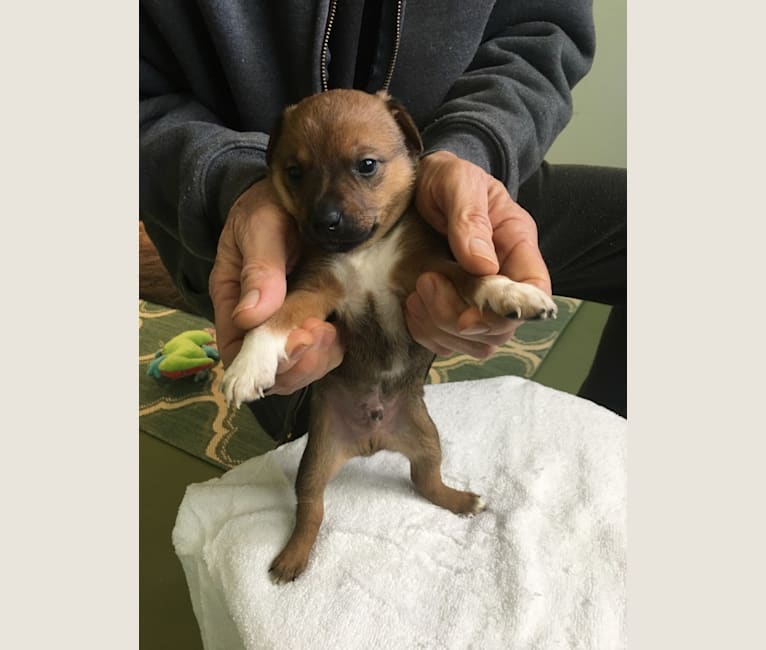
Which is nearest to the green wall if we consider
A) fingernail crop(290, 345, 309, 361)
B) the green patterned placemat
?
the green patterned placemat

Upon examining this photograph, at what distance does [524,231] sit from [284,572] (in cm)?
91

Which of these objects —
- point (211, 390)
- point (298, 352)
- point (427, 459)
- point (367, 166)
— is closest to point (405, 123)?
point (367, 166)

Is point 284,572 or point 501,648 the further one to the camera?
point 284,572

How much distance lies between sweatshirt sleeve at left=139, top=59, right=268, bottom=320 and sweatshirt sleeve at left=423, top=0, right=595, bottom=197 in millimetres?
500

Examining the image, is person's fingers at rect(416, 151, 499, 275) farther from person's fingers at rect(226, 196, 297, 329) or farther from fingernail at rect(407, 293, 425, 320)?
person's fingers at rect(226, 196, 297, 329)

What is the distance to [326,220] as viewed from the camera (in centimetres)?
120

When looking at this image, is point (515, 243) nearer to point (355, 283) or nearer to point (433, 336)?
point (433, 336)

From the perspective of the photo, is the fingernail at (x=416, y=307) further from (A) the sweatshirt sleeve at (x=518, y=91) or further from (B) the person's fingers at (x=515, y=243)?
(A) the sweatshirt sleeve at (x=518, y=91)

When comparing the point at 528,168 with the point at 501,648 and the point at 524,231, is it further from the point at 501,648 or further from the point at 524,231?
the point at 501,648

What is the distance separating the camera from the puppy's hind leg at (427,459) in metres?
1.55

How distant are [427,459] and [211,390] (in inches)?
60.0

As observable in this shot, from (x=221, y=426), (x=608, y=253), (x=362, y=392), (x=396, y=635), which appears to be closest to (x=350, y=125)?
(x=362, y=392)

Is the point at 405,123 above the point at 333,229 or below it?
above

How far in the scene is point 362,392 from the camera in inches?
58.6
